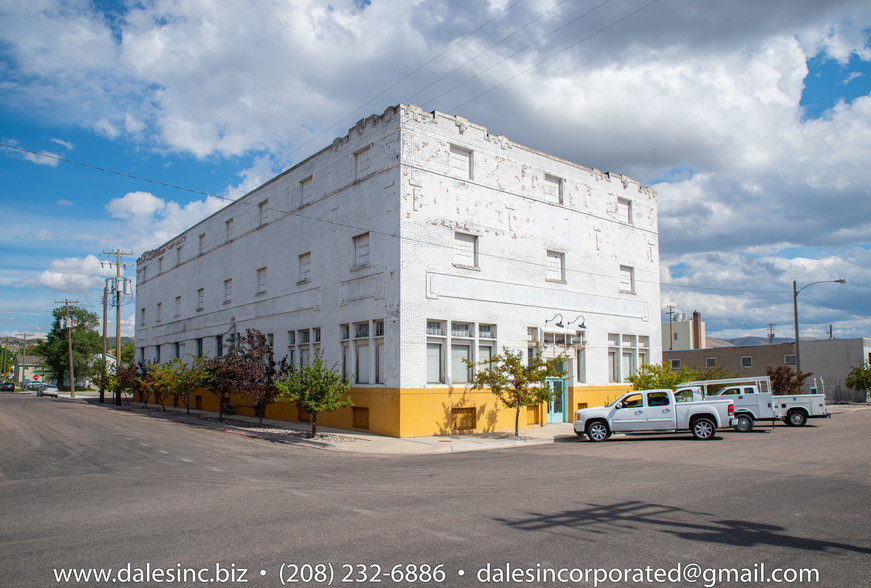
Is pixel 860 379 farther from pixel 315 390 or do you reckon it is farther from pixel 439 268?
pixel 315 390

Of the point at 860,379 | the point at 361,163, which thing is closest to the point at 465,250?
the point at 361,163

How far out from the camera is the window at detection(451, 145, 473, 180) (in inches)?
969

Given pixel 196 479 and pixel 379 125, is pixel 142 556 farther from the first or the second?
pixel 379 125

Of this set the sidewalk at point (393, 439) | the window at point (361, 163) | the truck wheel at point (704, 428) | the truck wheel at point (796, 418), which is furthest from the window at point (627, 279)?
the window at point (361, 163)

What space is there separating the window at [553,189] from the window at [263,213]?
14.6m

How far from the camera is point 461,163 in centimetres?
2494

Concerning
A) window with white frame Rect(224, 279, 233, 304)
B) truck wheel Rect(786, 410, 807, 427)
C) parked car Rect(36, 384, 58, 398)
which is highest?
window with white frame Rect(224, 279, 233, 304)

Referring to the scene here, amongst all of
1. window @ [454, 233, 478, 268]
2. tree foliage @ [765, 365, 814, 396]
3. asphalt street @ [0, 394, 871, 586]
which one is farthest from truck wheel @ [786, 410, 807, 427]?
window @ [454, 233, 478, 268]

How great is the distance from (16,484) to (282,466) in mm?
5262

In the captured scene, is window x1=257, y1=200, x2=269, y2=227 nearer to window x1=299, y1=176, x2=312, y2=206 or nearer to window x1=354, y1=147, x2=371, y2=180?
window x1=299, y1=176, x2=312, y2=206

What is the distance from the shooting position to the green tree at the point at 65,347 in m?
84.6

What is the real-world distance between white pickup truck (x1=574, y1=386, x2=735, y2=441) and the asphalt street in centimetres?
377

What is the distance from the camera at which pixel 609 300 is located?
30.5m

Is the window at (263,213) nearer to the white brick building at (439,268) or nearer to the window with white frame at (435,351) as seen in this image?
the white brick building at (439,268)
